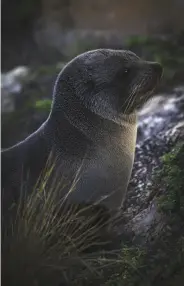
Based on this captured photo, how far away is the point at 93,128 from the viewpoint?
1.95m

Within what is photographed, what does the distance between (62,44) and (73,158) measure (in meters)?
0.44

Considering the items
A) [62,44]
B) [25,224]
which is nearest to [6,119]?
[62,44]

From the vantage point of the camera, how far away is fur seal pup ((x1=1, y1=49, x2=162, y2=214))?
6.23 feet

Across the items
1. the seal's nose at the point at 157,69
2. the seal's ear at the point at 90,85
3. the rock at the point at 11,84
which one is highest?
the seal's nose at the point at 157,69

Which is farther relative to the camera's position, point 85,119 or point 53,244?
point 85,119

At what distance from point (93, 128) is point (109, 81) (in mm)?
155

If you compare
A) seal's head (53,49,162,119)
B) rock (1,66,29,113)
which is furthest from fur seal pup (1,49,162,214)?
rock (1,66,29,113)

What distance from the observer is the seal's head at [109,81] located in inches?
74.8

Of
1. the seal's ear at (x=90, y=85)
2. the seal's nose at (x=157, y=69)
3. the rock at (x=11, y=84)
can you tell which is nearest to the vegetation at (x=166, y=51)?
the seal's nose at (x=157, y=69)

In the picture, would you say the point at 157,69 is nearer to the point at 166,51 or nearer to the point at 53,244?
the point at 166,51

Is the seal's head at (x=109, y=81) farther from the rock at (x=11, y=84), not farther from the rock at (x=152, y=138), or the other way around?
the rock at (x=11, y=84)

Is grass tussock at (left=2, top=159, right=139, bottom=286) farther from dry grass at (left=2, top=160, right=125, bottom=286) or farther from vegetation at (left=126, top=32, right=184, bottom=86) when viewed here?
vegetation at (left=126, top=32, right=184, bottom=86)

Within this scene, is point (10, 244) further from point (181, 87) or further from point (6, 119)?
point (181, 87)

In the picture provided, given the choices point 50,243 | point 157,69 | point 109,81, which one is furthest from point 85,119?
point 50,243
